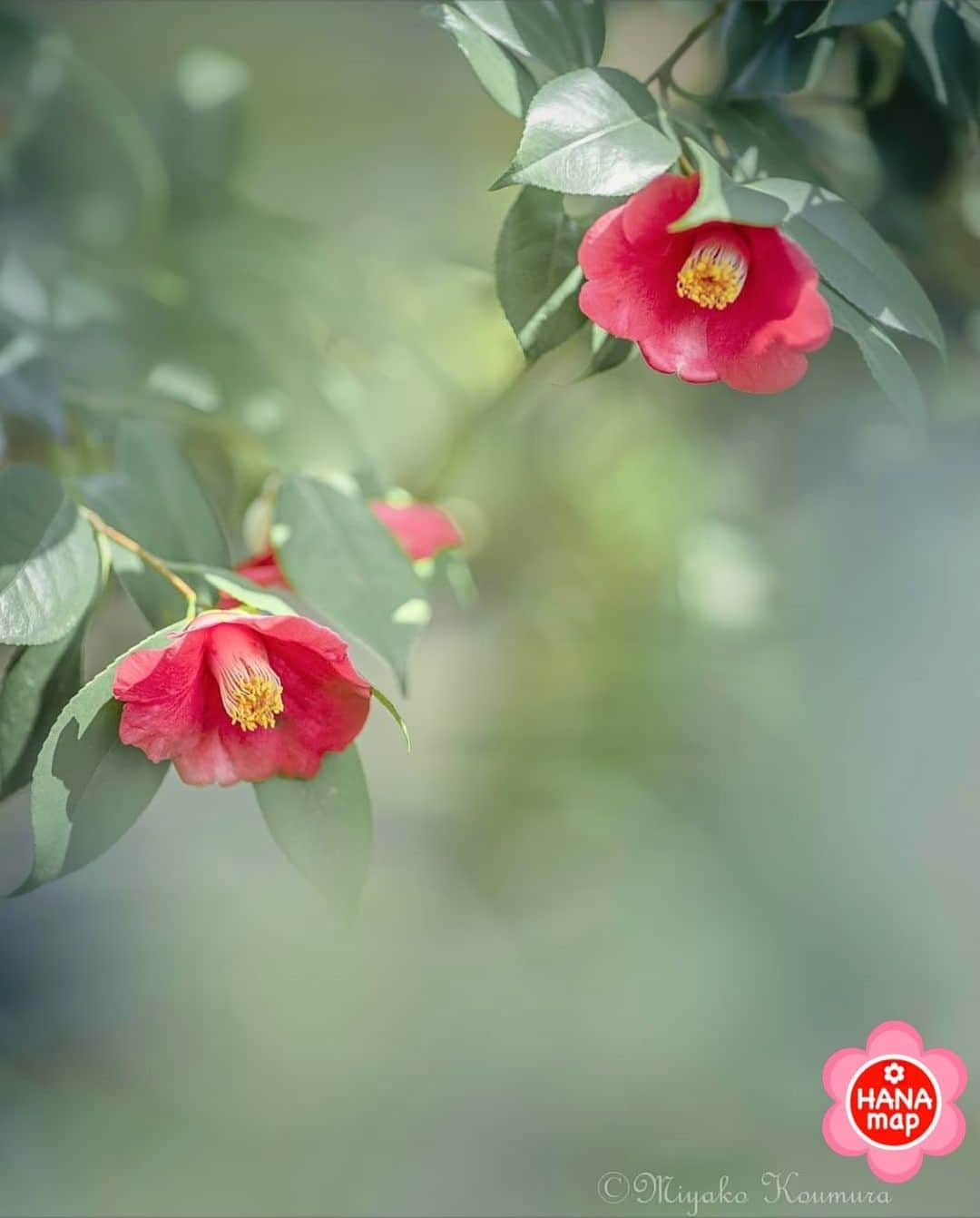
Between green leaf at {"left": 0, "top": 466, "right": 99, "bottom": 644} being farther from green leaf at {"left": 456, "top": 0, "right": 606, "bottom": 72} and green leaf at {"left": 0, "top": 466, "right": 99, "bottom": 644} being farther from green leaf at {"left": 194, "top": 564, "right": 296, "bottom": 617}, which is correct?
green leaf at {"left": 456, "top": 0, "right": 606, "bottom": 72}

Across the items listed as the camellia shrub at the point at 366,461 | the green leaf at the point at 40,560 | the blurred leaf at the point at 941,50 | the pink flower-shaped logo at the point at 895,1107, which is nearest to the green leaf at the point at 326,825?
the camellia shrub at the point at 366,461

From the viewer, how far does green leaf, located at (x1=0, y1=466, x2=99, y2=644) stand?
18.3 inches

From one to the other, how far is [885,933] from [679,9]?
2.34ft

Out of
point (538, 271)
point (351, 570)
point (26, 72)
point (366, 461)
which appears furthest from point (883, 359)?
point (26, 72)

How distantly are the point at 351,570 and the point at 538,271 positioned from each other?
166 millimetres

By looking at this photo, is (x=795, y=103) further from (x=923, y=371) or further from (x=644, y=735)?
(x=644, y=735)

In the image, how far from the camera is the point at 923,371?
0.81 meters

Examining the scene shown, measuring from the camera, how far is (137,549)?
1.76 ft

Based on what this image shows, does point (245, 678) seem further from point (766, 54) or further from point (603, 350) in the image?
point (766, 54)

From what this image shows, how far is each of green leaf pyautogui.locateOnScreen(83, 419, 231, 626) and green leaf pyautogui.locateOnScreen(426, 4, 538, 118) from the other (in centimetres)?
25

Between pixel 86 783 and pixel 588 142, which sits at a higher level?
pixel 588 142

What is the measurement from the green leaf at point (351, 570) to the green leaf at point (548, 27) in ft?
0.74

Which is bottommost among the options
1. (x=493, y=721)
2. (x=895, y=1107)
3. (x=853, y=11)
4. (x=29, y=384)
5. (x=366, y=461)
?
(x=493, y=721)

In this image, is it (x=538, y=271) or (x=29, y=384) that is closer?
(x=538, y=271)
